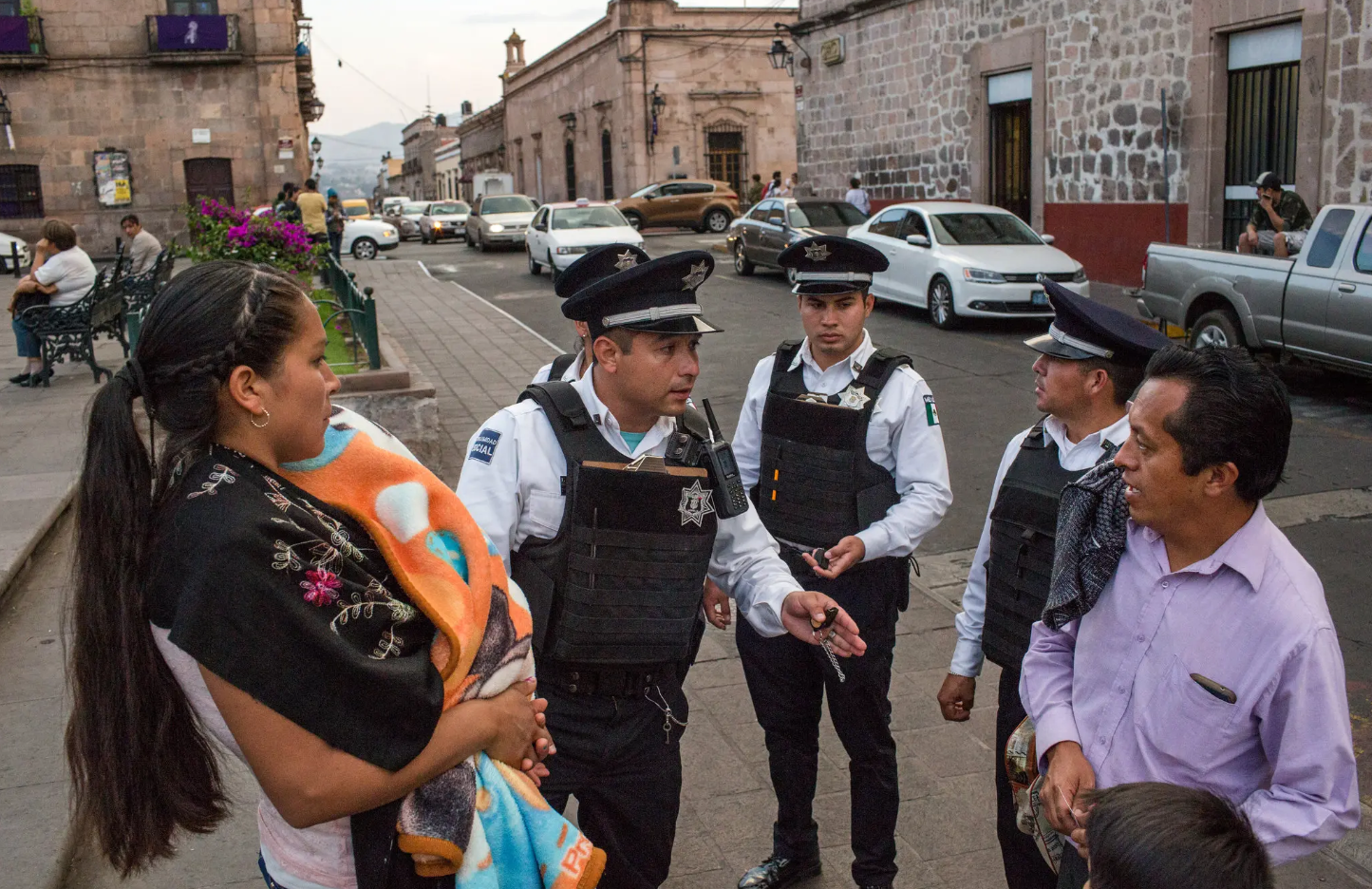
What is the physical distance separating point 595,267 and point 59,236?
1120 centimetres

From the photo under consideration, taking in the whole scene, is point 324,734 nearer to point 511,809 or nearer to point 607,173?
point 511,809

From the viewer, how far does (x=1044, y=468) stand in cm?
309

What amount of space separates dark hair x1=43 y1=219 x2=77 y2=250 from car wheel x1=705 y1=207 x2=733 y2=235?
2518 cm

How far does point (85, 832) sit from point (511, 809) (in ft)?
9.17

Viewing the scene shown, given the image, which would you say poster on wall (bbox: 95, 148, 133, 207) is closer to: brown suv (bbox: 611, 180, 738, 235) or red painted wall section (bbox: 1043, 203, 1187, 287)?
brown suv (bbox: 611, 180, 738, 235)

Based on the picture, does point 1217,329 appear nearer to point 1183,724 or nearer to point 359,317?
point 359,317

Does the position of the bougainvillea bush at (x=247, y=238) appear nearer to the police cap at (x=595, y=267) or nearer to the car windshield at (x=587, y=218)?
the police cap at (x=595, y=267)

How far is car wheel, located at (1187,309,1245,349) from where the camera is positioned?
11391 mm

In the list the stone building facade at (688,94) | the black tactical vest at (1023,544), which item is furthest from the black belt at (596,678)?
the stone building facade at (688,94)

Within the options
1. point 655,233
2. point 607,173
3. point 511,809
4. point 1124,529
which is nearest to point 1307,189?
point 1124,529

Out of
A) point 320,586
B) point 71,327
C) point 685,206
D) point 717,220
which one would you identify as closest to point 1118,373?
point 320,586

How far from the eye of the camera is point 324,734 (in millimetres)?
1781

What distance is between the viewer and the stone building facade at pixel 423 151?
332 ft

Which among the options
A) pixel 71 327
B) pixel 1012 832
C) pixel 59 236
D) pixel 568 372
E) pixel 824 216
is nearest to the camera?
pixel 1012 832
